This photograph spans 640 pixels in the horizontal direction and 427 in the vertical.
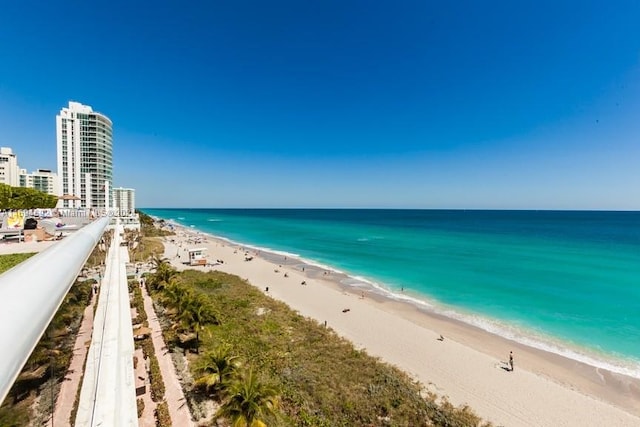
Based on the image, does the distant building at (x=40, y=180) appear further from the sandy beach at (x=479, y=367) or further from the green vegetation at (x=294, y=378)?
the sandy beach at (x=479, y=367)

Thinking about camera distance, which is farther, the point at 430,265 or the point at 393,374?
the point at 430,265

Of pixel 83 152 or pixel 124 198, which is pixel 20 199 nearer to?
pixel 83 152

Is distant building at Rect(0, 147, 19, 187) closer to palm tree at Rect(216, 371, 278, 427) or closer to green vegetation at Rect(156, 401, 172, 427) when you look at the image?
green vegetation at Rect(156, 401, 172, 427)

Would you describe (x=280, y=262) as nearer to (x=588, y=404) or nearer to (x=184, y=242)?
(x=184, y=242)

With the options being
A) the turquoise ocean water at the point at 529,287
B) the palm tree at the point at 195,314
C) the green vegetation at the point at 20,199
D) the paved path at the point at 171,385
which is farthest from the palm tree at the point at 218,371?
the green vegetation at the point at 20,199

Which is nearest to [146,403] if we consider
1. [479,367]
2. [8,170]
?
[479,367]

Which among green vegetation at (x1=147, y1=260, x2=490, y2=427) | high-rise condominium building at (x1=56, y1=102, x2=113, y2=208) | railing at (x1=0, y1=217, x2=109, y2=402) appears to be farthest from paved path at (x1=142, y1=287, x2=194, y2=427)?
high-rise condominium building at (x1=56, y1=102, x2=113, y2=208)

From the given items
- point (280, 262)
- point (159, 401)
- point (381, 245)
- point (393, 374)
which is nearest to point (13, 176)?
point (280, 262)
